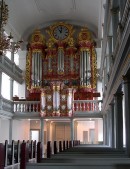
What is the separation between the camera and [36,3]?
76.9 ft

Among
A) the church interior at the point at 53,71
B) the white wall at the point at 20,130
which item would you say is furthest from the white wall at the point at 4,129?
the white wall at the point at 20,130

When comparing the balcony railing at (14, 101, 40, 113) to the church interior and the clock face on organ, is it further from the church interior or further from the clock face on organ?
the clock face on organ

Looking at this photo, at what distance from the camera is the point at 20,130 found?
26.0 m

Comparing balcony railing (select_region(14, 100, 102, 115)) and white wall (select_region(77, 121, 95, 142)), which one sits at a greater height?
balcony railing (select_region(14, 100, 102, 115))

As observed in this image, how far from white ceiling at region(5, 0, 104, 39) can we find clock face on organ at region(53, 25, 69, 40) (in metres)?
0.93

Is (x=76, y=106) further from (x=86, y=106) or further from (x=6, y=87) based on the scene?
(x=6, y=87)

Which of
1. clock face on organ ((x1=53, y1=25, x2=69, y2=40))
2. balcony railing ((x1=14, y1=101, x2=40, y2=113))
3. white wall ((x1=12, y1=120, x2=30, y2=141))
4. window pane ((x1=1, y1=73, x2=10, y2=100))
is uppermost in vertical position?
clock face on organ ((x1=53, y1=25, x2=69, y2=40))

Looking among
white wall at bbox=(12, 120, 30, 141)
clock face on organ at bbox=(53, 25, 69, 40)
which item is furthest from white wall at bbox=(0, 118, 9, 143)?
clock face on organ at bbox=(53, 25, 69, 40)

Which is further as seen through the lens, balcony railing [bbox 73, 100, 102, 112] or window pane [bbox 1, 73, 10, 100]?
window pane [bbox 1, 73, 10, 100]

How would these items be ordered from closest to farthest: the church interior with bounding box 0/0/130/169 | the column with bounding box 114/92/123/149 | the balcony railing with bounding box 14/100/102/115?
the column with bounding box 114/92/123/149 < the church interior with bounding box 0/0/130/169 < the balcony railing with bounding box 14/100/102/115

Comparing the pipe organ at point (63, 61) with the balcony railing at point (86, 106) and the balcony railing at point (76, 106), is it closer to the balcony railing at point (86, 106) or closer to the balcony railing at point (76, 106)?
the balcony railing at point (76, 106)

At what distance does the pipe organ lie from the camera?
24.9m

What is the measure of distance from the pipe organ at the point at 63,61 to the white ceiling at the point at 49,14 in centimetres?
86

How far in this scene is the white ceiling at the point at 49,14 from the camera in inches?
917
